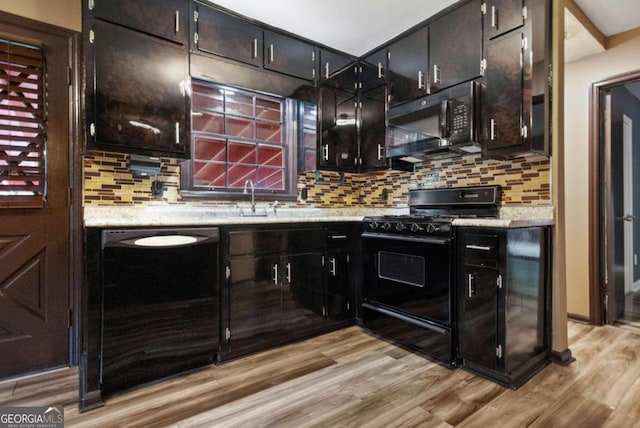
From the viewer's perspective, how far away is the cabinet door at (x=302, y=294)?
2.43 m

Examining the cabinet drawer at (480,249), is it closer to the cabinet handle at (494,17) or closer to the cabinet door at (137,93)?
the cabinet handle at (494,17)

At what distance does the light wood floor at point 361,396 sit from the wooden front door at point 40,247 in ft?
0.74

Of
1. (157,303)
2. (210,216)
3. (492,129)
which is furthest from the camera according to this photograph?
(210,216)

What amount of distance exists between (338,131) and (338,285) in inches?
59.1

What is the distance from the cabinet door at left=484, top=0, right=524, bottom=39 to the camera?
6.88 feet

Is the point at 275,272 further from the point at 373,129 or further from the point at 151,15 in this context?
the point at 151,15

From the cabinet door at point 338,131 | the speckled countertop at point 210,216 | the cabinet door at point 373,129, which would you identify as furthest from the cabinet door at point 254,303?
the cabinet door at point 373,129

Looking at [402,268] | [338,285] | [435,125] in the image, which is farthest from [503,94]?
[338,285]

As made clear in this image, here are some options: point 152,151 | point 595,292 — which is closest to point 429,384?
point 595,292

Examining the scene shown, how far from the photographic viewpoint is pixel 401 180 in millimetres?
3312

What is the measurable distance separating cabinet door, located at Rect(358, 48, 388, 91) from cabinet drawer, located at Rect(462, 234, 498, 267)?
1.79m

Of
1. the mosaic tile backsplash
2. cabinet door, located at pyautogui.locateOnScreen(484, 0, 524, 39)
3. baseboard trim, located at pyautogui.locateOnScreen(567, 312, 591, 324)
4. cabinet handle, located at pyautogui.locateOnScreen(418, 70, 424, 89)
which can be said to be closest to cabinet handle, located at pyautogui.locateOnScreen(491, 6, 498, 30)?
cabinet door, located at pyautogui.locateOnScreen(484, 0, 524, 39)

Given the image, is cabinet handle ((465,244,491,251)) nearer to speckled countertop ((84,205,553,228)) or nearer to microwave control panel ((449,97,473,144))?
speckled countertop ((84,205,553,228))

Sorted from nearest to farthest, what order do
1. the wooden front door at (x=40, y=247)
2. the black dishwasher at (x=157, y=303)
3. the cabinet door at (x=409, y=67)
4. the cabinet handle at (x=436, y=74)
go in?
the black dishwasher at (x=157, y=303)
the wooden front door at (x=40, y=247)
the cabinet handle at (x=436, y=74)
the cabinet door at (x=409, y=67)
